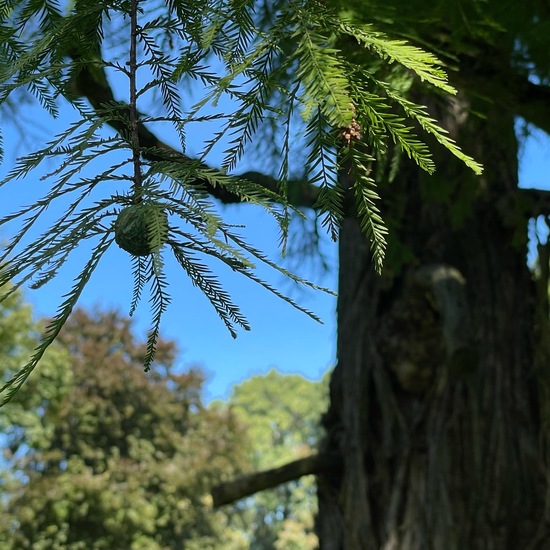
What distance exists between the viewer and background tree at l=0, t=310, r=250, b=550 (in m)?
11.1

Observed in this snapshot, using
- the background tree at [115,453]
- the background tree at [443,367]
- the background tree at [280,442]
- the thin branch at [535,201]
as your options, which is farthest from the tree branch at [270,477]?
the background tree at [280,442]

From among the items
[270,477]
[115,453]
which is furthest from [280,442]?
[270,477]

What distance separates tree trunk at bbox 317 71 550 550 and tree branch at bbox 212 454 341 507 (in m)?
0.08

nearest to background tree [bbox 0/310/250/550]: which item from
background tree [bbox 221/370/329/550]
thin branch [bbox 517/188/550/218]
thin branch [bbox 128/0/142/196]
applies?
background tree [bbox 221/370/329/550]

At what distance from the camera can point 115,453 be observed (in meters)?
12.2

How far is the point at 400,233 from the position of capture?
299 centimetres

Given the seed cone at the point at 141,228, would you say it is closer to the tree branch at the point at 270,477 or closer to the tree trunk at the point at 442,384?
the tree trunk at the point at 442,384

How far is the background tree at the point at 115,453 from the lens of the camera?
36.4ft

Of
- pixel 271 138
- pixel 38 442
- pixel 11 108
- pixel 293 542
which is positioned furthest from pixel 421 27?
pixel 293 542

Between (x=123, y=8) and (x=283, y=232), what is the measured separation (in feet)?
0.95

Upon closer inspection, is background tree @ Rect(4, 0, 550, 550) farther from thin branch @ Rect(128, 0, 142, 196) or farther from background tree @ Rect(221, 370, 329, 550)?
background tree @ Rect(221, 370, 329, 550)

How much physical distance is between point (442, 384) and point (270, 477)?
80 centimetres

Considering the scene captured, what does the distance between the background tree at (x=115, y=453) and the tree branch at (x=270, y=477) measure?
24.3ft

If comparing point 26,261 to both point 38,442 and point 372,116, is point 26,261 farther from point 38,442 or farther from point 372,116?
point 38,442
